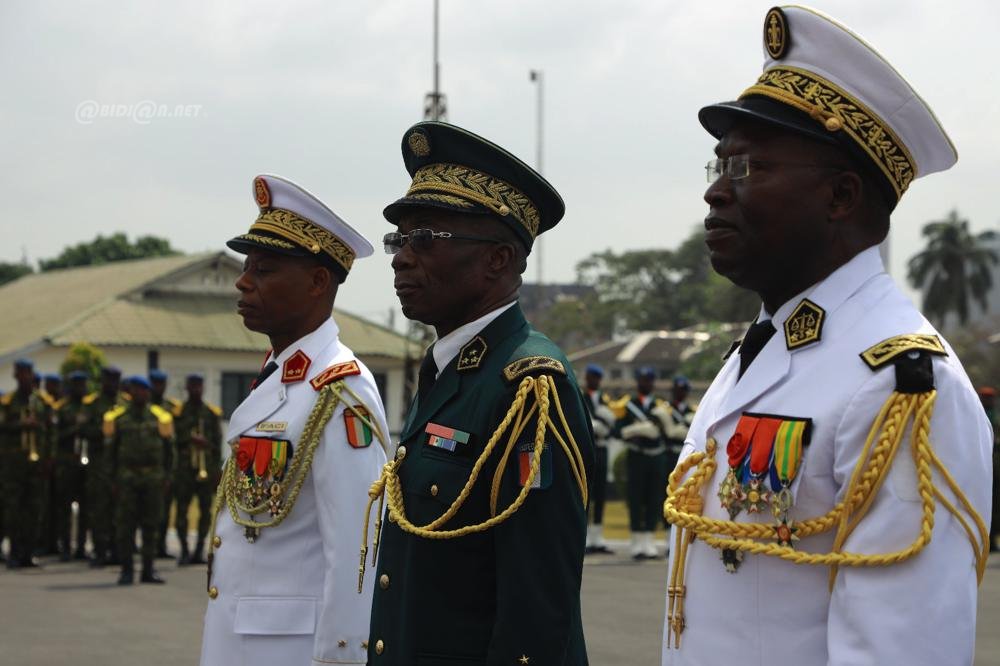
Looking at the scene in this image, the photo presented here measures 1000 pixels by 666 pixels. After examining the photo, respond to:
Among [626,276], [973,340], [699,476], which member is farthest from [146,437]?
[626,276]

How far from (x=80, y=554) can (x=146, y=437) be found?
289 centimetres

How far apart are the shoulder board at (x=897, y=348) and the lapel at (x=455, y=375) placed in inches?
48.6

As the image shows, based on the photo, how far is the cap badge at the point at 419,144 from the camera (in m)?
3.56

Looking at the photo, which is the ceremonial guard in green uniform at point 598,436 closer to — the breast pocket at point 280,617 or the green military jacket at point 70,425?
the green military jacket at point 70,425

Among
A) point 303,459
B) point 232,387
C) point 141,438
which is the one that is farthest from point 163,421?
point 232,387

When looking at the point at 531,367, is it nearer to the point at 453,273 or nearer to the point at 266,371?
the point at 453,273

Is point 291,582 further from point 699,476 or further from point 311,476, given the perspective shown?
point 699,476

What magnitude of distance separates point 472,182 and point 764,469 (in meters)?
1.39

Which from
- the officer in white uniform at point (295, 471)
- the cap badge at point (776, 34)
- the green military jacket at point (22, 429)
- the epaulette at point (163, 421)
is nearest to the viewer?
the cap badge at point (776, 34)

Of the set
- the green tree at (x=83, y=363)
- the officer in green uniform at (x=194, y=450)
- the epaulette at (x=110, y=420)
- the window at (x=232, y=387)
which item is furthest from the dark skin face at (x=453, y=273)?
the window at (x=232, y=387)

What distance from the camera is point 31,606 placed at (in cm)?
1122

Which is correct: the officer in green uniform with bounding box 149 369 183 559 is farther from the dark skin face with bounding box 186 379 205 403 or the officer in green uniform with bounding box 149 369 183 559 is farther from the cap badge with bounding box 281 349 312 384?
the cap badge with bounding box 281 349 312 384

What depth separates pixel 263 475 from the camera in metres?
4.37

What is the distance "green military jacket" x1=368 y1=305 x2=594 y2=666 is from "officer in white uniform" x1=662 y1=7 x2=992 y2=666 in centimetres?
49
